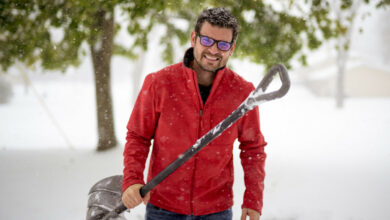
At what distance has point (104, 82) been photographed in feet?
19.2

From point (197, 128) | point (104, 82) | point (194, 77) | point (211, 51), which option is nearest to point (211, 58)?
point (211, 51)

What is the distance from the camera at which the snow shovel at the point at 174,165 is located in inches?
50.4

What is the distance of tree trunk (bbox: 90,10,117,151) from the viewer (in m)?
5.83

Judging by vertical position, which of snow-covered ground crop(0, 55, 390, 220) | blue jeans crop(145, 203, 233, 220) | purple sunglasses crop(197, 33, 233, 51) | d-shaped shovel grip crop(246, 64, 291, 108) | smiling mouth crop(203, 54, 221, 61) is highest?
purple sunglasses crop(197, 33, 233, 51)

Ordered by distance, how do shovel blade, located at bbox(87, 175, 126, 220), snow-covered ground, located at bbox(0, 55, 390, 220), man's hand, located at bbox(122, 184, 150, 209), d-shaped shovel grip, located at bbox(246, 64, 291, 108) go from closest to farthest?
d-shaped shovel grip, located at bbox(246, 64, 291, 108)
man's hand, located at bbox(122, 184, 150, 209)
shovel blade, located at bbox(87, 175, 126, 220)
snow-covered ground, located at bbox(0, 55, 390, 220)

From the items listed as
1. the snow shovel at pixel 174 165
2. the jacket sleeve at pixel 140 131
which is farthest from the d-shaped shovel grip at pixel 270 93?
the jacket sleeve at pixel 140 131

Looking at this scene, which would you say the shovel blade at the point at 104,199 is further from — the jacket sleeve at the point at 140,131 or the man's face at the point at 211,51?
the man's face at the point at 211,51

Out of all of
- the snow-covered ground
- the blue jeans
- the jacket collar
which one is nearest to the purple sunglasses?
the jacket collar

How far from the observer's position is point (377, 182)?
4590mm

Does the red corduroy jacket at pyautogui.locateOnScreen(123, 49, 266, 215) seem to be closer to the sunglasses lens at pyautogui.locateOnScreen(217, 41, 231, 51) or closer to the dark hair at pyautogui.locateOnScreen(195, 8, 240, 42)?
the sunglasses lens at pyautogui.locateOnScreen(217, 41, 231, 51)

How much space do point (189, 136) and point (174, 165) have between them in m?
0.22

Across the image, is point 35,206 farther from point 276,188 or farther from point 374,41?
point 374,41

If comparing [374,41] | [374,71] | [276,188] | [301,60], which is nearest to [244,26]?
[301,60]

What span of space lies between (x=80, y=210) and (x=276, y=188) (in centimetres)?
318
